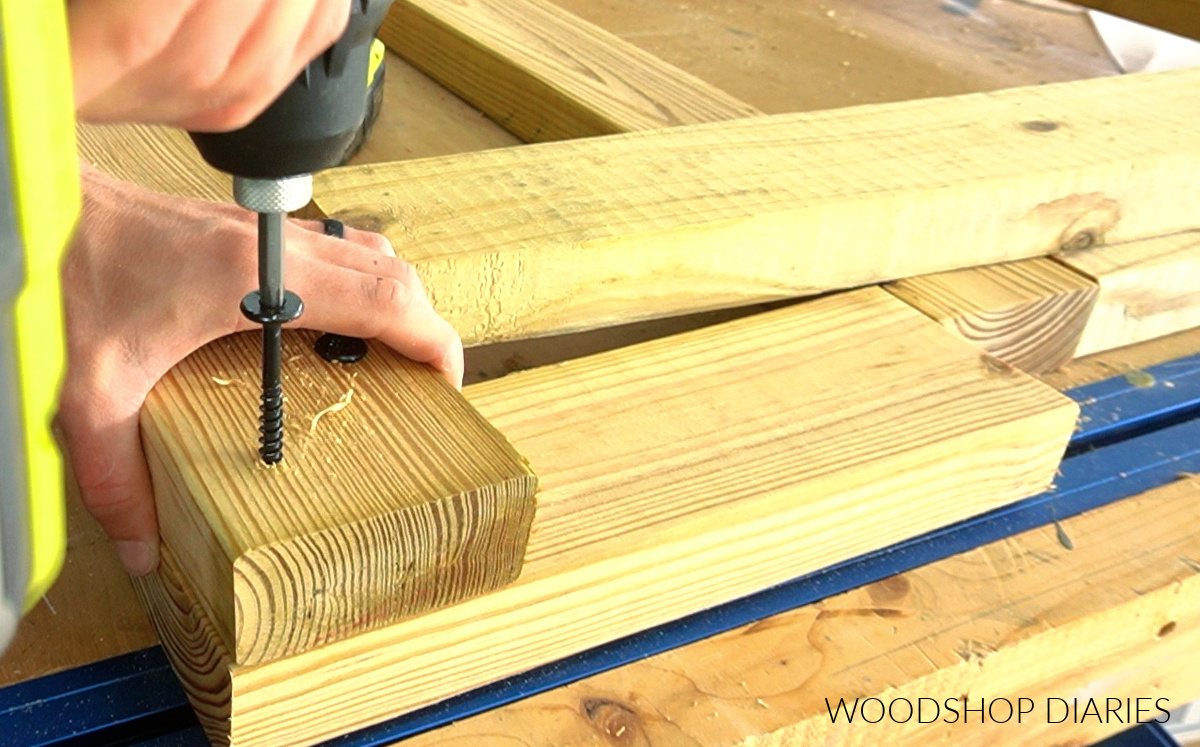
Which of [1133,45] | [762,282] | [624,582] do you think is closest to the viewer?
[624,582]

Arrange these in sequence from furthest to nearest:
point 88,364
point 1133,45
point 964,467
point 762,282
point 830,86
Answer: point 1133,45, point 830,86, point 762,282, point 964,467, point 88,364

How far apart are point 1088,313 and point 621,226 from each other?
503 mm

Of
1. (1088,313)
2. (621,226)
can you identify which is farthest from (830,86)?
(621,226)

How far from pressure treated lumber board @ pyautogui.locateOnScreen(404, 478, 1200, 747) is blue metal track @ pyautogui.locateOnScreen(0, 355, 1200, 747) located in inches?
0.6

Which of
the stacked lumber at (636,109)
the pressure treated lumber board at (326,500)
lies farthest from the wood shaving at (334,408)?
the stacked lumber at (636,109)

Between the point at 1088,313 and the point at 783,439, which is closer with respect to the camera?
the point at 783,439

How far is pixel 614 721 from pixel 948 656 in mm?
251

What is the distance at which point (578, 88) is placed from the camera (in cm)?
137

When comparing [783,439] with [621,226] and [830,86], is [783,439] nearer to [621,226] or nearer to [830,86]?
[621,226]

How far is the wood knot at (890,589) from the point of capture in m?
0.90

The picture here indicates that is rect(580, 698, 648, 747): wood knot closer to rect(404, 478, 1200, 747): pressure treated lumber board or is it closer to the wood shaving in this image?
rect(404, 478, 1200, 747): pressure treated lumber board

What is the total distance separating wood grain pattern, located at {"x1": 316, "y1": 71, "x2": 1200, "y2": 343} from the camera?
974 millimetres

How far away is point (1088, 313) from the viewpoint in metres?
1.18

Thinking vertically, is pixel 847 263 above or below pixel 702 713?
above
